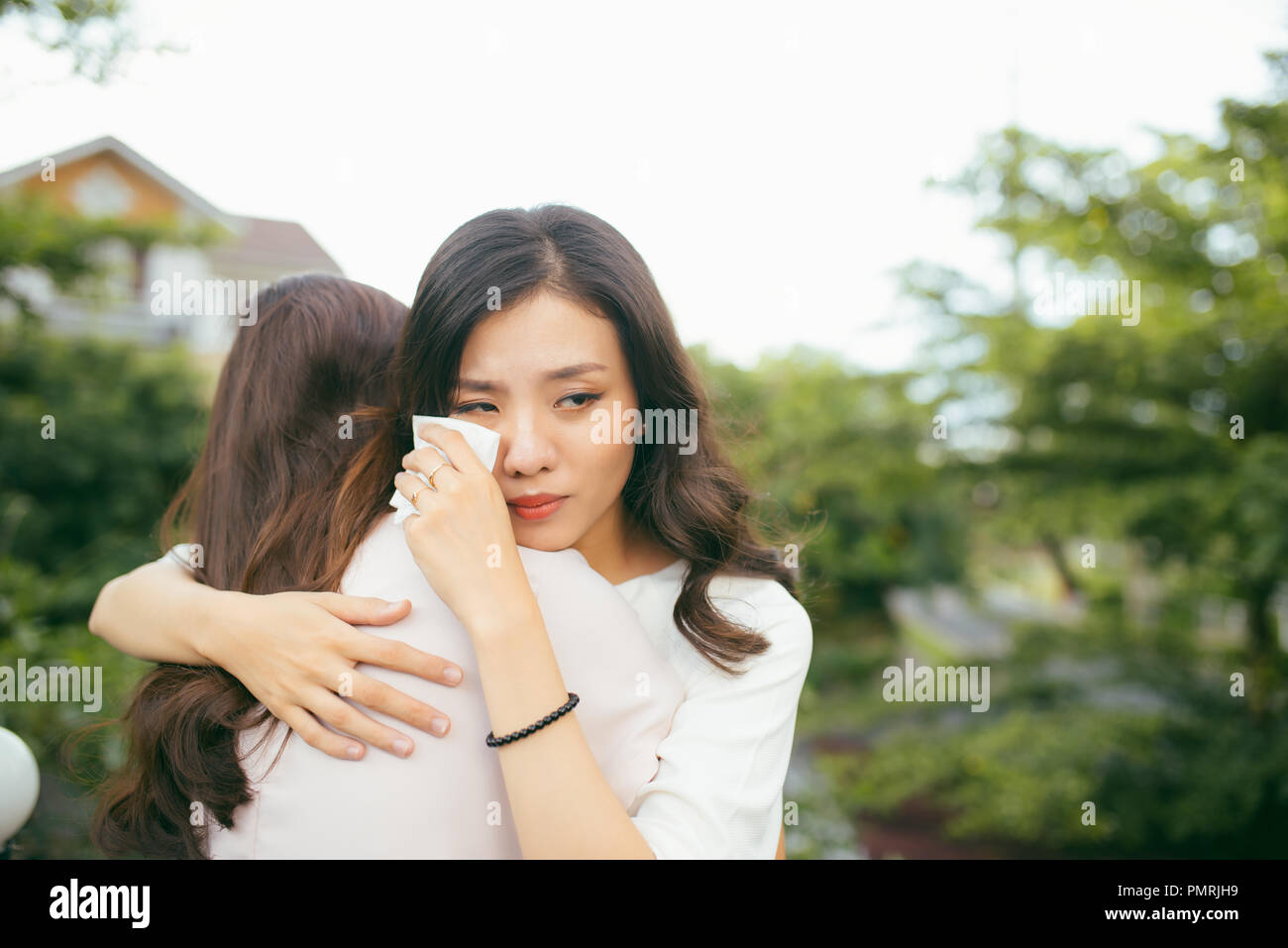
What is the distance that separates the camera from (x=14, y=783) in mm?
1498

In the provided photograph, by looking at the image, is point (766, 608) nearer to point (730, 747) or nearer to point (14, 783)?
point (730, 747)

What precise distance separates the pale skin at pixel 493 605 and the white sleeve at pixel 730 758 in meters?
0.10

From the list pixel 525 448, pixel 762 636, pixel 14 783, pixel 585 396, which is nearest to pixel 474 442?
pixel 525 448

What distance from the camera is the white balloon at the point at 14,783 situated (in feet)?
4.88

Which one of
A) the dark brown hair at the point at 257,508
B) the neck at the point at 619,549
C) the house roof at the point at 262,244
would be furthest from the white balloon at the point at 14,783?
the house roof at the point at 262,244

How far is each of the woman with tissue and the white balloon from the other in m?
0.23

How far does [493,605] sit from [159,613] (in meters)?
0.71

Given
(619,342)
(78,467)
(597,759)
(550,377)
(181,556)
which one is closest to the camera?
(597,759)

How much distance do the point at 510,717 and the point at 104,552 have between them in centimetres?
730

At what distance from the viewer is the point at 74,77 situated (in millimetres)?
2477

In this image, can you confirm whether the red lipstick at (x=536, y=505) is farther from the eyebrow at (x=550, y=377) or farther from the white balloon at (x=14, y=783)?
the white balloon at (x=14, y=783)

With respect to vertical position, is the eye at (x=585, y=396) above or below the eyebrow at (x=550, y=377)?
below

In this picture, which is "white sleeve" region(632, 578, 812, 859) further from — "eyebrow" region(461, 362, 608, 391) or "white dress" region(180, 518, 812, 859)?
"eyebrow" region(461, 362, 608, 391)
